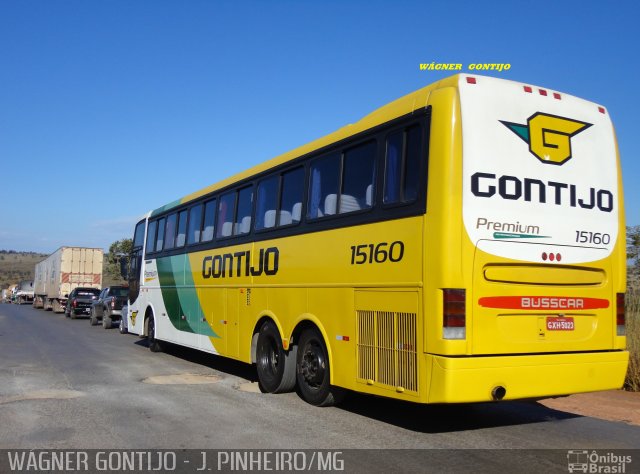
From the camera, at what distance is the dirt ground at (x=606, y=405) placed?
26.2ft

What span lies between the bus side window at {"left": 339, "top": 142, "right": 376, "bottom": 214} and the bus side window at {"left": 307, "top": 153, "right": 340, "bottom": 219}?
19 centimetres

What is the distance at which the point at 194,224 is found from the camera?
491 inches

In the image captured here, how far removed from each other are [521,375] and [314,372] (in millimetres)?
2887

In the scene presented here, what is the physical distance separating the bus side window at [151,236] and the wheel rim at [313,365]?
7.84 m

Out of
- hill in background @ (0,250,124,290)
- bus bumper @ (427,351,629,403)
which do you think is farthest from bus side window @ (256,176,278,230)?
hill in background @ (0,250,124,290)

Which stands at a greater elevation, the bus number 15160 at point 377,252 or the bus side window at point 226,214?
the bus side window at point 226,214

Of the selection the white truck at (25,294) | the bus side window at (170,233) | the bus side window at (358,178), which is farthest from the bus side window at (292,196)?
the white truck at (25,294)

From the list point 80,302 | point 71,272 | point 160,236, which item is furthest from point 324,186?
point 71,272

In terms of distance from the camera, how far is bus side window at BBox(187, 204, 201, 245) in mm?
12211

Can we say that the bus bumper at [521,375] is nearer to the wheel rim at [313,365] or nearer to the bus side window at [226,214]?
the wheel rim at [313,365]

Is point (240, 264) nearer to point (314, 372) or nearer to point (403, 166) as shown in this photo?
point (314, 372)

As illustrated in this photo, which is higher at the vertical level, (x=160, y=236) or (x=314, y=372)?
(x=160, y=236)

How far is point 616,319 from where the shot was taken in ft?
22.5

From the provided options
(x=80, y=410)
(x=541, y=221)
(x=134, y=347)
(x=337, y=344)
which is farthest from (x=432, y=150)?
(x=134, y=347)
